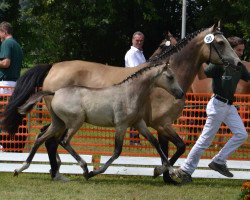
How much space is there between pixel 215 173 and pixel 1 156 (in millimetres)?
3050

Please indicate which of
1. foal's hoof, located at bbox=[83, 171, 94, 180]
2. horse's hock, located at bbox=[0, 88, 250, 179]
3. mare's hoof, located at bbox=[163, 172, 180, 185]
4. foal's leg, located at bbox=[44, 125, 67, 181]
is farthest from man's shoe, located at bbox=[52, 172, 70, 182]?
mare's hoof, located at bbox=[163, 172, 180, 185]

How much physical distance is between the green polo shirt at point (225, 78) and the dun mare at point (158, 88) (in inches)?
4.2

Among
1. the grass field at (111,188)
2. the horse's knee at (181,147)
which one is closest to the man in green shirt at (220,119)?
the horse's knee at (181,147)

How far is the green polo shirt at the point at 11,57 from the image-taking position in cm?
1172

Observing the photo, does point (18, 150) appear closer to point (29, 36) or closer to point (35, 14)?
point (29, 36)

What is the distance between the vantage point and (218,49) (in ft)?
33.6

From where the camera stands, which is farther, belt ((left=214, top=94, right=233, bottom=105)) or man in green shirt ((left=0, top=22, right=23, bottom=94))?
man in green shirt ((left=0, top=22, right=23, bottom=94))

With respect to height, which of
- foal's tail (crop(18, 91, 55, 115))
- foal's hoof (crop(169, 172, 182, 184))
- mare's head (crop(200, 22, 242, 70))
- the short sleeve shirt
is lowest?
foal's hoof (crop(169, 172, 182, 184))

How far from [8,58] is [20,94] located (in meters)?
1.26

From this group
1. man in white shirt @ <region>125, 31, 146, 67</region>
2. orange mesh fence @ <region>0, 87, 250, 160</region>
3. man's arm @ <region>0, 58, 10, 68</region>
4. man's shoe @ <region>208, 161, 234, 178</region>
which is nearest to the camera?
man's shoe @ <region>208, 161, 234, 178</region>

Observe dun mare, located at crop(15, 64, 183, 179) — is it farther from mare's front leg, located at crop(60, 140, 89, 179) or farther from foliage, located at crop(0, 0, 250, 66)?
foliage, located at crop(0, 0, 250, 66)

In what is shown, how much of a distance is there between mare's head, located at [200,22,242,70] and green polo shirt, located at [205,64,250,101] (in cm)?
9

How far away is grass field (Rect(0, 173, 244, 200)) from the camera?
29.8 feet

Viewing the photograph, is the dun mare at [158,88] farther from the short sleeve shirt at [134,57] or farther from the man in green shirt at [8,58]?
the short sleeve shirt at [134,57]
